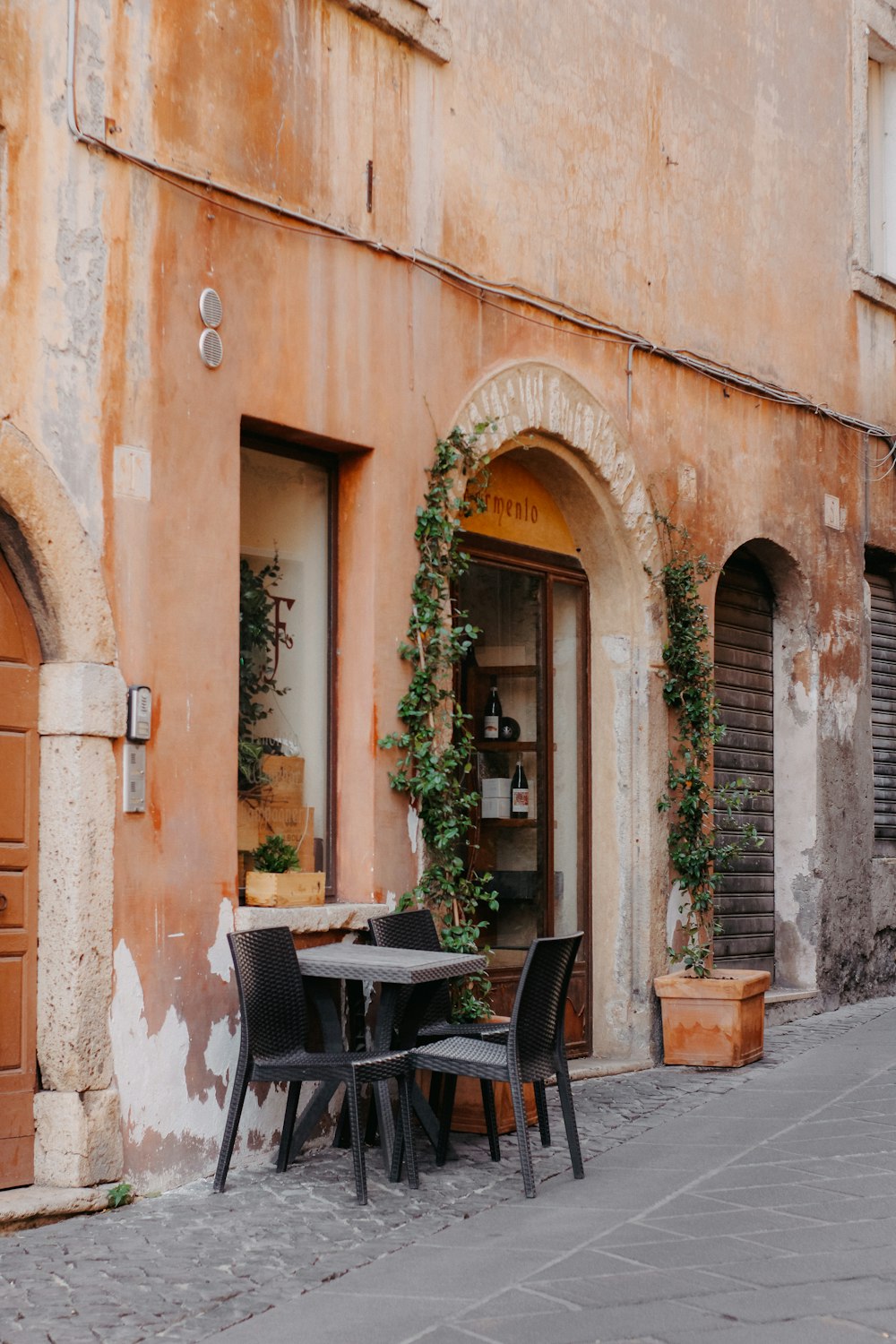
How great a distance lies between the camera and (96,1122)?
561cm

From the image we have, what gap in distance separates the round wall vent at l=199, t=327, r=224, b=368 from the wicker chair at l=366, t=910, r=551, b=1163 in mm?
2226

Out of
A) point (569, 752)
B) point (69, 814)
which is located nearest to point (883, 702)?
point (569, 752)

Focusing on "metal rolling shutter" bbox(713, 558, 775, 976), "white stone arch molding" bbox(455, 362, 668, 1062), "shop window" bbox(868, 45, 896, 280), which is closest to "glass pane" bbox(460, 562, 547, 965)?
"white stone arch molding" bbox(455, 362, 668, 1062)

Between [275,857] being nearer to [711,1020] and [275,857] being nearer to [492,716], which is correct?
[492,716]

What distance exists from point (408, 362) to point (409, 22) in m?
1.54

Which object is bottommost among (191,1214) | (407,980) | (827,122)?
(191,1214)

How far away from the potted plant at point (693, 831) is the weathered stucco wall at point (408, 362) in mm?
166

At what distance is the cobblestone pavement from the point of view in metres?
4.32

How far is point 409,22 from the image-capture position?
7445 millimetres

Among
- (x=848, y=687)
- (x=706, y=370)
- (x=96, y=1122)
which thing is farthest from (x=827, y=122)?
(x=96, y=1122)

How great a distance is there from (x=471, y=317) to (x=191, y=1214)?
4259 mm

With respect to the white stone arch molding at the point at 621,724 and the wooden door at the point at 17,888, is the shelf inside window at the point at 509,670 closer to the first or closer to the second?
the white stone arch molding at the point at 621,724

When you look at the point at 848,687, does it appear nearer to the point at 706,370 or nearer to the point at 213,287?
the point at 706,370

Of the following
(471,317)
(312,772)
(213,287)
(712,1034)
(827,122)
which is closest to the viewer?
(213,287)
